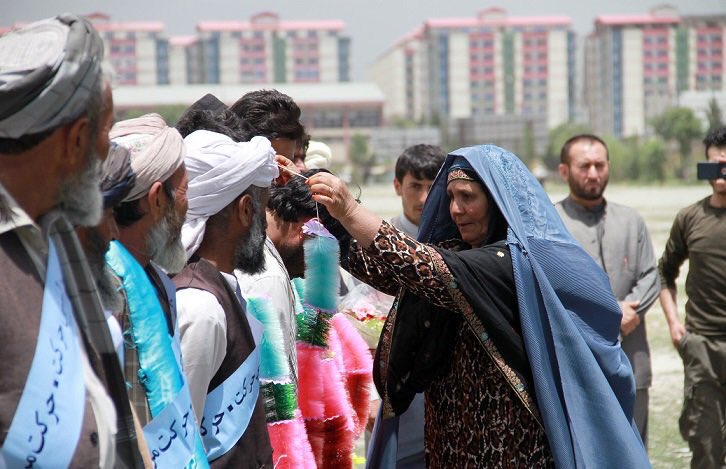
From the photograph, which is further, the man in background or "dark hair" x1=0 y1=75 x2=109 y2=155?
the man in background

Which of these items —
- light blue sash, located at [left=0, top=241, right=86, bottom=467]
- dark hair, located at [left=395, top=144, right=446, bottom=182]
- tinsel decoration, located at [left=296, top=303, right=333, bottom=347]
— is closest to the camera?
light blue sash, located at [left=0, top=241, right=86, bottom=467]

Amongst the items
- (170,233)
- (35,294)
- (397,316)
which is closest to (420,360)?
(397,316)

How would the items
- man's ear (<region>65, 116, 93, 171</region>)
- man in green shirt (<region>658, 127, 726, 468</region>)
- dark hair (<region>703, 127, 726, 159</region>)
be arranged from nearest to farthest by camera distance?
man's ear (<region>65, 116, 93, 171</region>), man in green shirt (<region>658, 127, 726, 468</region>), dark hair (<region>703, 127, 726, 159</region>)

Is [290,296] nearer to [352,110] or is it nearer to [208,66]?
[352,110]

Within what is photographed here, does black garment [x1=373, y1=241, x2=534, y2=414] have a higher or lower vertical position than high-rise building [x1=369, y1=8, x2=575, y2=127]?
lower

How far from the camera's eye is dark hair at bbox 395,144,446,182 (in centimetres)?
489

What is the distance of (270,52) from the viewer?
12775 centimetres

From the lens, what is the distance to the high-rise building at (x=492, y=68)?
408 ft

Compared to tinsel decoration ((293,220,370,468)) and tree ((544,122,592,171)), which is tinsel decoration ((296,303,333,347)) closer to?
tinsel decoration ((293,220,370,468))

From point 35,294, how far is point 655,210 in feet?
113

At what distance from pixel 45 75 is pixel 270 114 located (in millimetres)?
2114

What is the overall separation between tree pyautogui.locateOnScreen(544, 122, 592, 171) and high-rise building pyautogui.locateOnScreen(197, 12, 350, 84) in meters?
41.6

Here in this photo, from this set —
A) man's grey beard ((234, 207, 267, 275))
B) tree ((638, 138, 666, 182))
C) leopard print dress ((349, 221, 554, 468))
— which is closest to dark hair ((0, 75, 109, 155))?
man's grey beard ((234, 207, 267, 275))

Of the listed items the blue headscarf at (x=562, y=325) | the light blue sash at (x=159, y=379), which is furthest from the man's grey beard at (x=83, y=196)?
the blue headscarf at (x=562, y=325)
